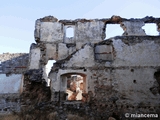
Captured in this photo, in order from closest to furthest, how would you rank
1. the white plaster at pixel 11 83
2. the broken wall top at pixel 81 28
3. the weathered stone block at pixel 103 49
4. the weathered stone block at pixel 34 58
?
the white plaster at pixel 11 83 < the weathered stone block at pixel 103 49 < the weathered stone block at pixel 34 58 < the broken wall top at pixel 81 28

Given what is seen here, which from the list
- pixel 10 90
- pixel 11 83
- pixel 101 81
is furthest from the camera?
pixel 101 81

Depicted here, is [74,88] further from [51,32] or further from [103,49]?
[103,49]

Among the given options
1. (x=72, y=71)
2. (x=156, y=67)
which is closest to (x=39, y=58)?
(x=72, y=71)

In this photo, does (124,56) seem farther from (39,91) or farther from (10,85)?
(10,85)

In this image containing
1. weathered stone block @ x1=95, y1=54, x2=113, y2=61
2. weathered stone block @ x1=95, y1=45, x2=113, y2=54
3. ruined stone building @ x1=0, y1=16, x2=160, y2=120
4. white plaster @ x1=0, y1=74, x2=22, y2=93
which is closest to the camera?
ruined stone building @ x1=0, y1=16, x2=160, y2=120

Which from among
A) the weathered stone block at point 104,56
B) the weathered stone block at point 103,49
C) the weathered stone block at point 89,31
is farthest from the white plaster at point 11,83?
the weathered stone block at point 89,31

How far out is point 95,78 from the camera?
34.1 ft

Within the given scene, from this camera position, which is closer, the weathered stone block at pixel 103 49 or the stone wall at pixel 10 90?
the stone wall at pixel 10 90

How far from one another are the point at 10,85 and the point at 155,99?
7476 mm

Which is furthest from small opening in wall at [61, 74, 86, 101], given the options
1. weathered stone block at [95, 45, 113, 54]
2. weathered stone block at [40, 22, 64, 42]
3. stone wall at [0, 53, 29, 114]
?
stone wall at [0, 53, 29, 114]

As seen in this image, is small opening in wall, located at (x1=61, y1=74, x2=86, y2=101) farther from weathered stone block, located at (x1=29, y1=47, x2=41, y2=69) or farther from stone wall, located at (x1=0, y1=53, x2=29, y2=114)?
stone wall, located at (x1=0, y1=53, x2=29, y2=114)

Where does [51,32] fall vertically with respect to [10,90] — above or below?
above

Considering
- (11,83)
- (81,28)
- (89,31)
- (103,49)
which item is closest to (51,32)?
(81,28)

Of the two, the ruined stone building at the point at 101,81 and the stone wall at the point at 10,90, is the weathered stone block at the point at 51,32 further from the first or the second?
the stone wall at the point at 10,90
